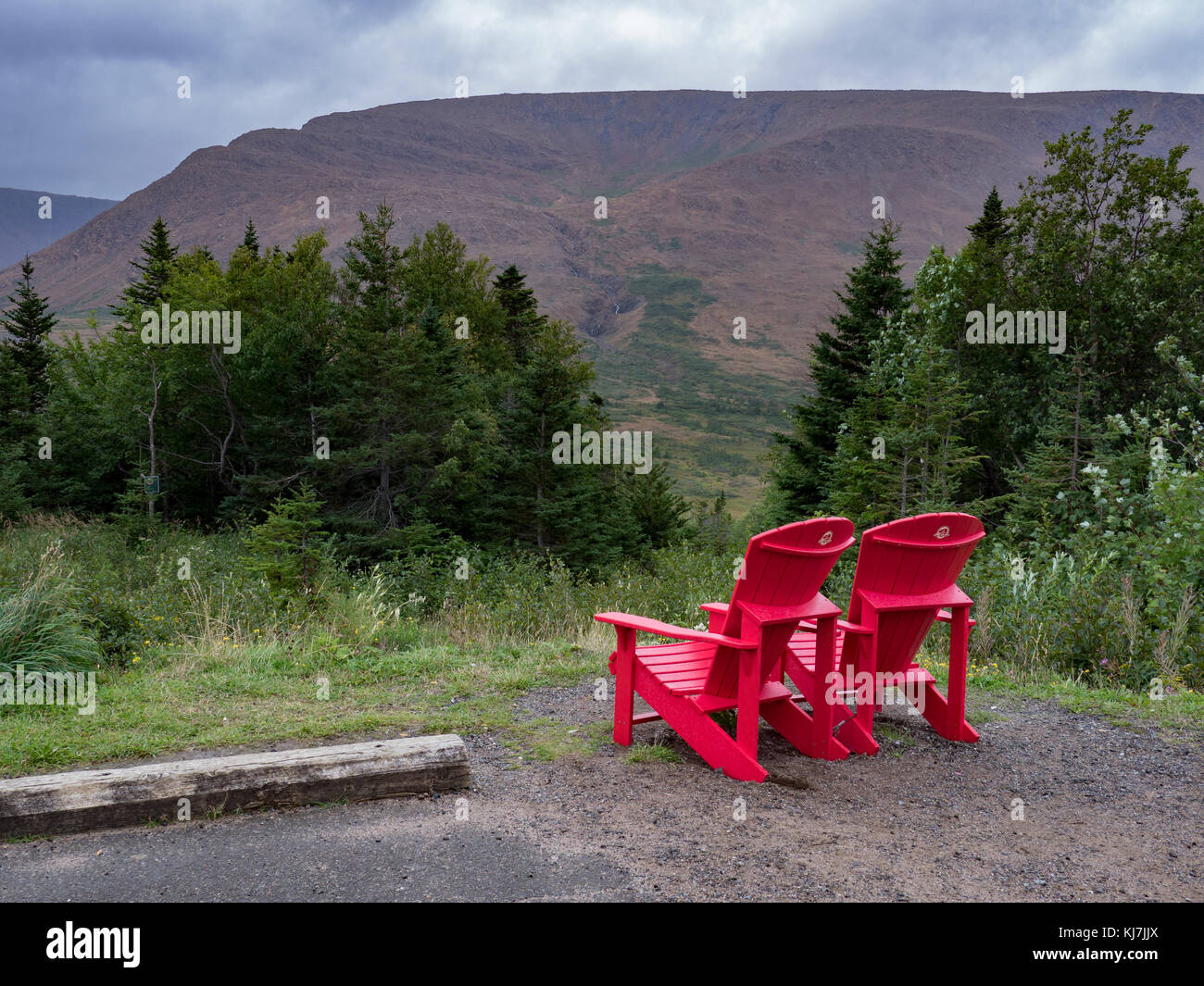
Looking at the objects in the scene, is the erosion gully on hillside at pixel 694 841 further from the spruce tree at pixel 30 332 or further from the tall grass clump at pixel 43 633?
the spruce tree at pixel 30 332

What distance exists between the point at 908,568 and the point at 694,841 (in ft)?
5.88

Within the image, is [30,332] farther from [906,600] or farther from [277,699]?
[906,600]

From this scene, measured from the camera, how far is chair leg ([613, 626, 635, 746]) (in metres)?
4.41

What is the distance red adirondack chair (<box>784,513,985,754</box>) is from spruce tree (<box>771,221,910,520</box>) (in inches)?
887

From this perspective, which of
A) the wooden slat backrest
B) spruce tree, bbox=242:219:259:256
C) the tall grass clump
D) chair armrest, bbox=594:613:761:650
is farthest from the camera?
spruce tree, bbox=242:219:259:256

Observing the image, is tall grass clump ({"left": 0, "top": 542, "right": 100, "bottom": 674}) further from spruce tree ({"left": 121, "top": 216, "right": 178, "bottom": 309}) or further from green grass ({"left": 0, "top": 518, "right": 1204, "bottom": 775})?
spruce tree ({"left": 121, "top": 216, "right": 178, "bottom": 309})

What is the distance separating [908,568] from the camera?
14.1 feet

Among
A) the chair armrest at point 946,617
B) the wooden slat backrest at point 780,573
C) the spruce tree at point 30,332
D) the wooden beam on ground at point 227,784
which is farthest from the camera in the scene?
the spruce tree at point 30,332

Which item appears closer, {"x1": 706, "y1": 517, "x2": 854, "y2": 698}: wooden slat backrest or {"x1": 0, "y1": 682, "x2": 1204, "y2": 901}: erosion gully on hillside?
{"x1": 0, "y1": 682, "x2": 1204, "y2": 901}: erosion gully on hillside

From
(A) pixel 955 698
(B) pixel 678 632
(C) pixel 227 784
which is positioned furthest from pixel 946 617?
(C) pixel 227 784

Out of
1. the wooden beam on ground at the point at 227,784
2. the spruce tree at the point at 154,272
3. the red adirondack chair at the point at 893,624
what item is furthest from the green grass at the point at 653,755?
the spruce tree at the point at 154,272

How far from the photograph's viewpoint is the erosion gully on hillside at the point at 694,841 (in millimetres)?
3002

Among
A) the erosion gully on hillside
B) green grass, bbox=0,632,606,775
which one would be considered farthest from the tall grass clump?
the erosion gully on hillside
